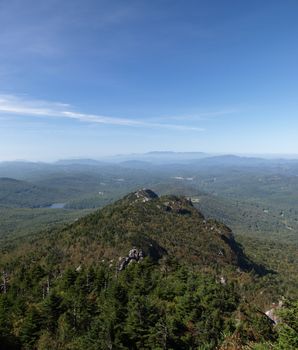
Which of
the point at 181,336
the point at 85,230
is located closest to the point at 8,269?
the point at 85,230

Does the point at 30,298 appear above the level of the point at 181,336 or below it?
below

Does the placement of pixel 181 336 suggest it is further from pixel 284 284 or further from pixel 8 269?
pixel 284 284

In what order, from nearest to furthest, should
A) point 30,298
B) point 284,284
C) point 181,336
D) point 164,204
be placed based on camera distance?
point 181,336 < point 30,298 < point 284,284 < point 164,204

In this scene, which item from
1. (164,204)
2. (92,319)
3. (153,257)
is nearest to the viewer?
(92,319)

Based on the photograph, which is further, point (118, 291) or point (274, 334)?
point (118, 291)

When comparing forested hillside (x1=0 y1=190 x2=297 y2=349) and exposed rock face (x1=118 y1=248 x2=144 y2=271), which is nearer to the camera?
forested hillside (x1=0 y1=190 x2=297 y2=349)

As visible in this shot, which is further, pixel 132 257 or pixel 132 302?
pixel 132 257

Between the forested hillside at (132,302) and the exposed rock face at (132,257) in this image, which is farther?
the exposed rock face at (132,257)

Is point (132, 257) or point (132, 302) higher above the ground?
point (132, 302)
